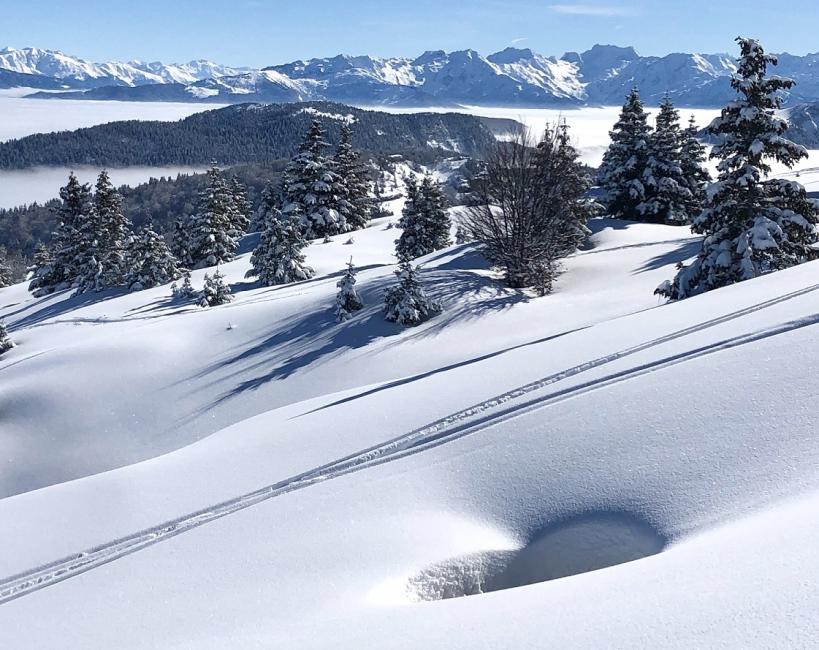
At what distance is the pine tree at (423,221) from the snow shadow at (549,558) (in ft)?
93.7

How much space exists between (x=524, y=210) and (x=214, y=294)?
13522 millimetres

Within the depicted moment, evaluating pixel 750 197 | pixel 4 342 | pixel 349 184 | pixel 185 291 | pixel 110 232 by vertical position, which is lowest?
pixel 4 342

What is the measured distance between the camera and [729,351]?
7688 mm

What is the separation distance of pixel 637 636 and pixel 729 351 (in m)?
5.29

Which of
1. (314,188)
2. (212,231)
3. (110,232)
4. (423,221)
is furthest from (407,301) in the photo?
(110,232)

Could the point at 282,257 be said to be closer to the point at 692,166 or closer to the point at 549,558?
the point at 549,558

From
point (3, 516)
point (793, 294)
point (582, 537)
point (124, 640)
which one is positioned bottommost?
point (3, 516)

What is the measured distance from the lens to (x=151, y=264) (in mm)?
35719

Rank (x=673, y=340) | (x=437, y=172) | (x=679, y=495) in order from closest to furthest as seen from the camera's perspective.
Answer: (x=679, y=495)
(x=673, y=340)
(x=437, y=172)

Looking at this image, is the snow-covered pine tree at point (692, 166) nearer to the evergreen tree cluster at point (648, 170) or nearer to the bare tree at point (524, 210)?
the evergreen tree cluster at point (648, 170)

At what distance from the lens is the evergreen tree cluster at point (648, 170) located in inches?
1358

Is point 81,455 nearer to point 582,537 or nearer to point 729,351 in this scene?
point 582,537

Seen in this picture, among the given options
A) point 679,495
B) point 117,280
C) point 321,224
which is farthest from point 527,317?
point 117,280

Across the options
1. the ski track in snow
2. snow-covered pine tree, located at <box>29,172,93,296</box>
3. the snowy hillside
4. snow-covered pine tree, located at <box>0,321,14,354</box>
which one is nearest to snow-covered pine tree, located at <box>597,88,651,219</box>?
the snowy hillside
